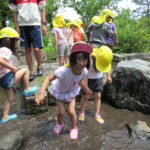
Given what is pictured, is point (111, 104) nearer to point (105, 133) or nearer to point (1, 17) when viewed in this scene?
point (105, 133)

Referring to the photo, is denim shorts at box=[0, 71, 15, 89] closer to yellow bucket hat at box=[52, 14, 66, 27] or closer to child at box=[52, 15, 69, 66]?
child at box=[52, 15, 69, 66]

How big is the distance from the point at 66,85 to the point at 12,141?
35.1 inches

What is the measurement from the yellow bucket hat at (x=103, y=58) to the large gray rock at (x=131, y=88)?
887 mm

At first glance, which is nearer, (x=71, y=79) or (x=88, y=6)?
(x=71, y=79)

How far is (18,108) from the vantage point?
3.29 metres

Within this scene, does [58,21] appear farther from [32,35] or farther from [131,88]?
[131,88]

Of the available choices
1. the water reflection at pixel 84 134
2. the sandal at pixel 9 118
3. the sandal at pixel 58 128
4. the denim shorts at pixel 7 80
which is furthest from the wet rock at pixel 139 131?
the denim shorts at pixel 7 80

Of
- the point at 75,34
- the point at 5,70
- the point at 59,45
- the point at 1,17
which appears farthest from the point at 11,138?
the point at 1,17

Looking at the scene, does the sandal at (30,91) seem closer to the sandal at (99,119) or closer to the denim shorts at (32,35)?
the denim shorts at (32,35)

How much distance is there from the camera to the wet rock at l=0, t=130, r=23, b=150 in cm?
213

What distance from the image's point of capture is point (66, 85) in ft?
8.17

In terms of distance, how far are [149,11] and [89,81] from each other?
1902 cm

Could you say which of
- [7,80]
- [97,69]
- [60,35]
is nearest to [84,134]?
[97,69]

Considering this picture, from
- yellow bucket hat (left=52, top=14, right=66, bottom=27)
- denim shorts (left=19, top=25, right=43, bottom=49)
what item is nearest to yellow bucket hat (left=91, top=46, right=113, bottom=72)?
denim shorts (left=19, top=25, right=43, bottom=49)
